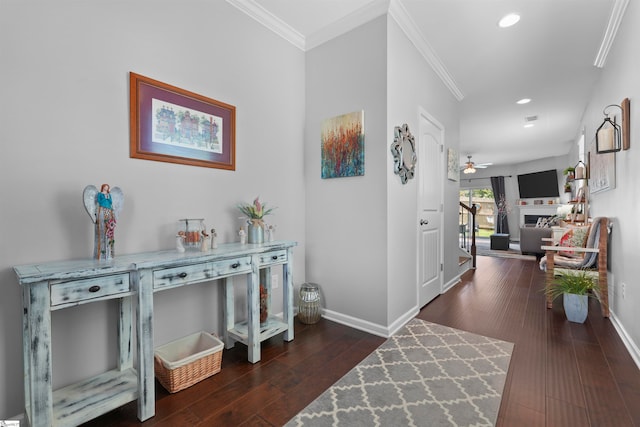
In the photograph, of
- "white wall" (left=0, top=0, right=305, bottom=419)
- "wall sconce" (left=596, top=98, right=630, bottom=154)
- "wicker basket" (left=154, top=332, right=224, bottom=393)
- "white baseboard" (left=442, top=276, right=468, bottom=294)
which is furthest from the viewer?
"white baseboard" (left=442, top=276, right=468, bottom=294)

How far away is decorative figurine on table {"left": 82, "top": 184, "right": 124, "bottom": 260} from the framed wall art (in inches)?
14.0

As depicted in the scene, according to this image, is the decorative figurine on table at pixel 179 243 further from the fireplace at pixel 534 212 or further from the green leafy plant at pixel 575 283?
the fireplace at pixel 534 212

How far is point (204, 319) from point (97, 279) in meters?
0.95

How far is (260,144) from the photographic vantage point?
2.51 meters

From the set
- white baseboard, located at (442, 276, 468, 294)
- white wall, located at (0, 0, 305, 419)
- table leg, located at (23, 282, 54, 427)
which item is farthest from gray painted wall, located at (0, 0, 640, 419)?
Result: white baseboard, located at (442, 276, 468, 294)

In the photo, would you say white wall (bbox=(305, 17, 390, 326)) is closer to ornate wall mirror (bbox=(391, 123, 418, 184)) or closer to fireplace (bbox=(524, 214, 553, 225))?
ornate wall mirror (bbox=(391, 123, 418, 184))

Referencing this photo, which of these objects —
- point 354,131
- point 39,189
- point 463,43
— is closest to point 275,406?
point 39,189

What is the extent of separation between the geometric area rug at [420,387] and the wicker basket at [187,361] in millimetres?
661

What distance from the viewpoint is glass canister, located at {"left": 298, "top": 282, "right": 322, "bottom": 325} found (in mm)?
2637

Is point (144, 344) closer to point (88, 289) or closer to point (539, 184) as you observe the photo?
point (88, 289)

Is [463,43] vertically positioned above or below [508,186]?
above

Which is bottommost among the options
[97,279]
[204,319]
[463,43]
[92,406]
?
[92,406]

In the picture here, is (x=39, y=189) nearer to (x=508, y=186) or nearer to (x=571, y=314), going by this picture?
(x=571, y=314)

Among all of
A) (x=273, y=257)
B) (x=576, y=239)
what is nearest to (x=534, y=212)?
(x=576, y=239)
